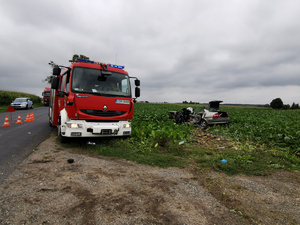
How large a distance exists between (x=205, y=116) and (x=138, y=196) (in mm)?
8919

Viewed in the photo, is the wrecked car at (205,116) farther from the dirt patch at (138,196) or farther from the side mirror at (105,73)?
the side mirror at (105,73)

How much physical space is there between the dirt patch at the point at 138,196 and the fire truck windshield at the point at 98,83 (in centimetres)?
247

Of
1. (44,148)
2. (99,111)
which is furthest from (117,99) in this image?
(44,148)

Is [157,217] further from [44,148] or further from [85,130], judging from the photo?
[44,148]

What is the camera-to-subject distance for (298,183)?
404 cm

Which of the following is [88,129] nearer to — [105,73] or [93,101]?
[93,101]

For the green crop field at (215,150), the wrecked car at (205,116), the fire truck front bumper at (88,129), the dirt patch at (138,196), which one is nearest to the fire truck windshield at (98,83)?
the fire truck front bumper at (88,129)

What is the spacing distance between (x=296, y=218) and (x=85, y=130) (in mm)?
5509

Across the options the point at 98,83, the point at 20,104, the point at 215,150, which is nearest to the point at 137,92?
the point at 98,83

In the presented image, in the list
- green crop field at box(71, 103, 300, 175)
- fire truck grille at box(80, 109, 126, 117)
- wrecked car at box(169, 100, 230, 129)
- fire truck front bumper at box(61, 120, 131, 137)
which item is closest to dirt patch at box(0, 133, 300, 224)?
green crop field at box(71, 103, 300, 175)

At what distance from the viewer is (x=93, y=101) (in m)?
5.82

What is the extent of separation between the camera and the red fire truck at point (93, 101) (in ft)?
18.7

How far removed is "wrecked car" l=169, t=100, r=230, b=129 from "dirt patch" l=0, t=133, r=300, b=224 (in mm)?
6458

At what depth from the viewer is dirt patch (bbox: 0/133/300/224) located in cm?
254
